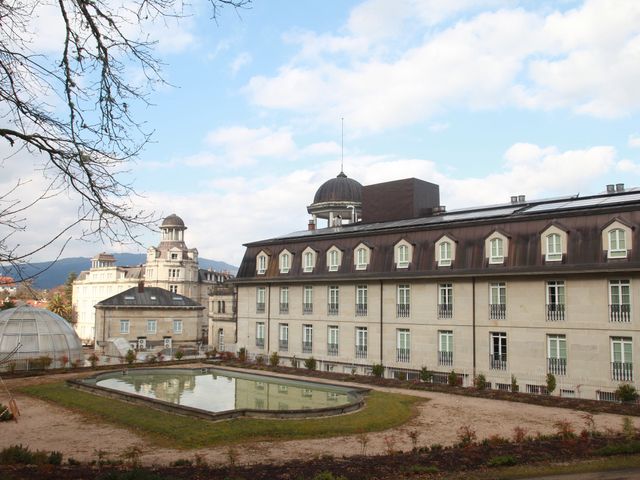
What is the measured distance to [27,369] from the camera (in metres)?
34.2

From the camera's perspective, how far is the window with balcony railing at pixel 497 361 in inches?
1078

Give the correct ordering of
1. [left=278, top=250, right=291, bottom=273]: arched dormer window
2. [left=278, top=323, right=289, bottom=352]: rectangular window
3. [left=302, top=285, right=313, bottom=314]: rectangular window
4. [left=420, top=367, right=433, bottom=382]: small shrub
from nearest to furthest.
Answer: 1. [left=420, top=367, right=433, bottom=382]: small shrub
2. [left=302, top=285, right=313, bottom=314]: rectangular window
3. [left=278, top=323, right=289, bottom=352]: rectangular window
4. [left=278, top=250, right=291, bottom=273]: arched dormer window

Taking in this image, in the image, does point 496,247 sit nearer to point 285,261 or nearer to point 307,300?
point 307,300

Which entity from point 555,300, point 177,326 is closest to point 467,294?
point 555,300

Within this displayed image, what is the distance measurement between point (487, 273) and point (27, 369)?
27.8 metres

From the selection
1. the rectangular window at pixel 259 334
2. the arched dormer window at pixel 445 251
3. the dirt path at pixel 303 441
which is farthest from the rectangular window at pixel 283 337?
the dirt path at pixel 303 441

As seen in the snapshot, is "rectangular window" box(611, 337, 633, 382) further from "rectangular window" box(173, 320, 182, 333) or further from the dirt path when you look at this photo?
"rectangular window" box(173, 320, 182, 333)

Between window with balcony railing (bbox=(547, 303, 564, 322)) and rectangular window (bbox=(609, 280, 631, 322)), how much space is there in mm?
2104

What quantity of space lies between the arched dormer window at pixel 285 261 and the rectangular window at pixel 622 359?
2093cm

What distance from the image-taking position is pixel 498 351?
90.9 feet

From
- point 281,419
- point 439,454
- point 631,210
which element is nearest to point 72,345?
point 281,419

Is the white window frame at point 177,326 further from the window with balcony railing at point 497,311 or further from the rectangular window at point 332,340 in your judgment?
the window with balcony railing at point 497,311

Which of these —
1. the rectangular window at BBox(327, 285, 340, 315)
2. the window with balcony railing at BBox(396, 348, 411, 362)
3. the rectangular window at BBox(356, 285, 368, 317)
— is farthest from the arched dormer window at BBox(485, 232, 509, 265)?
the rectangular window at BBox(327, 285, 340, 315)

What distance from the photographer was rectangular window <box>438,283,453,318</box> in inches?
1169
